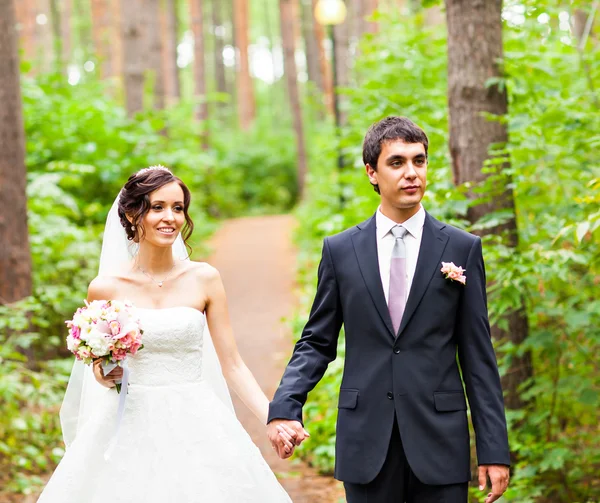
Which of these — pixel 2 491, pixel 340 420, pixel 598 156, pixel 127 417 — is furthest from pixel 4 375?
pixel 598 156

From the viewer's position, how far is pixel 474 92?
5.71 meters

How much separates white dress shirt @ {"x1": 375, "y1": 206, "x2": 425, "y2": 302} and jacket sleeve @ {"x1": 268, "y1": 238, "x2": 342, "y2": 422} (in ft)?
0.71

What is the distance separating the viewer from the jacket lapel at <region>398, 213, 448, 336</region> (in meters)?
3.17

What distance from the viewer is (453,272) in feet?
10.4

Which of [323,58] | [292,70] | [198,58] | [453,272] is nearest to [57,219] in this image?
[453,272]

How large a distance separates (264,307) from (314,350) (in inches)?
401

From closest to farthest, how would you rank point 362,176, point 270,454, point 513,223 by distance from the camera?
point 513,223, point 270,454, point 362,176

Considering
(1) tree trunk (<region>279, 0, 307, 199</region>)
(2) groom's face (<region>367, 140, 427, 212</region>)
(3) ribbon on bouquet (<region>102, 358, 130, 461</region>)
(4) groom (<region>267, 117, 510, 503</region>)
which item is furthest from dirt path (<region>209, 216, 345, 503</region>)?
(1) tree trunk (<region>279, 0, 307, 199</region>)

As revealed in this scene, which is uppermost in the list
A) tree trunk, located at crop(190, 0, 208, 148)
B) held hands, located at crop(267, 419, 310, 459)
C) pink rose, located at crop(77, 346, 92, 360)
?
tree trunk, located at crop(190, 0, 208, 148)

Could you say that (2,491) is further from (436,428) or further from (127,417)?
(436,428)

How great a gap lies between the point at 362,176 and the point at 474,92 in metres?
5.02

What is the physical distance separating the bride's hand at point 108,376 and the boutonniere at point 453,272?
1578 mm

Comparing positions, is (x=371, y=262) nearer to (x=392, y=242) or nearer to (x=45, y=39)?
(x=392, y=242)

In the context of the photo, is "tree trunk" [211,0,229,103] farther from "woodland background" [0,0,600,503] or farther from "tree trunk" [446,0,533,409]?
"tree trunk" [446,0,533,409]
